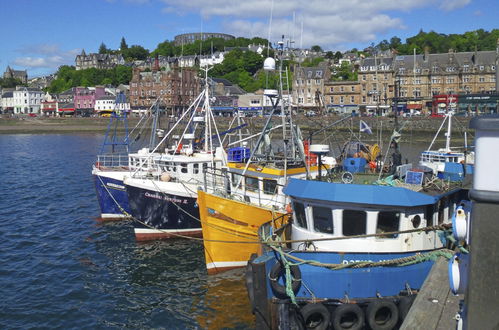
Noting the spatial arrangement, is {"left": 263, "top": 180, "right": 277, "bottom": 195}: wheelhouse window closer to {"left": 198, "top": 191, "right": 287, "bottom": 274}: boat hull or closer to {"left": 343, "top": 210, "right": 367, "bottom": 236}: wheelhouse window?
{"left": 198, "top": 191, "right": 287, "bottom": 274}: boat hull

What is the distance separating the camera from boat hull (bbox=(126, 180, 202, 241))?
88.3 ft

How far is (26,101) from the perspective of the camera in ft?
619

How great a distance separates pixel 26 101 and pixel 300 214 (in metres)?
196

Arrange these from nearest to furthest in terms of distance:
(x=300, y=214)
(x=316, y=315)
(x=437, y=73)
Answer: (x=316, y=315) → (x=300, y=214) → (x=437, y=73)

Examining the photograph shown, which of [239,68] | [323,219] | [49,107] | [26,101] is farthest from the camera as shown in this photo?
[26,101]

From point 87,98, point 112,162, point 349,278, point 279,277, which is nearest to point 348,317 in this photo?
point 349,278

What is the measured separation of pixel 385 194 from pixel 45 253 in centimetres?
1915

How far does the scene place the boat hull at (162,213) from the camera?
26.9 metres

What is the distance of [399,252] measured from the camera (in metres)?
14.0

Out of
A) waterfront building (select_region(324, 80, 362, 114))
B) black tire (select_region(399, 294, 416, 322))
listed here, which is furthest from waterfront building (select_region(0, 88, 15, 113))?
black tire (select_region(399, 294, 416, 322))

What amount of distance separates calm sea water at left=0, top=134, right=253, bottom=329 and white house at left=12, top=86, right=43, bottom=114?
166657mm

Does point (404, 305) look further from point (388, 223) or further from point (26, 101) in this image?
point (26, 101)

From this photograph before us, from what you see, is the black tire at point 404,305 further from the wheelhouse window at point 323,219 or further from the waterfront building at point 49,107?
the waterfront building at point 49,107

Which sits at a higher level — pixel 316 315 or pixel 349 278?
pixel 349 278
